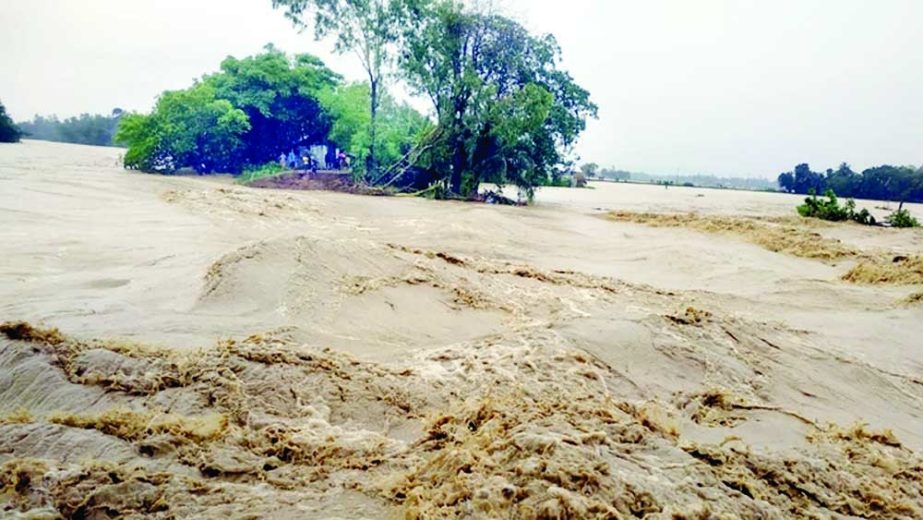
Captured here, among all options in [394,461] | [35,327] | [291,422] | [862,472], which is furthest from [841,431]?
[35,327]

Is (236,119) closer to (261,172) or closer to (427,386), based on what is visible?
(261,172)

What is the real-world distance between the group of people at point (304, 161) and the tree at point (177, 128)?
11.9ft

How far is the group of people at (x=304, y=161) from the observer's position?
2562 cm

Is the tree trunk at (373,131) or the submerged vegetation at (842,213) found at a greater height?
the tree trunk at (373,131)

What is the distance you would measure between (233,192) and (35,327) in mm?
11942

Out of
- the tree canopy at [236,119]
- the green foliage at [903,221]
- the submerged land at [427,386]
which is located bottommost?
the submerged land at [427,386]

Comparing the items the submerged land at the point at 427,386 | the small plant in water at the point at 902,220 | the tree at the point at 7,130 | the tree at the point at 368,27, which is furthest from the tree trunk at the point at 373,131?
the small plant in water at the point at 902,220

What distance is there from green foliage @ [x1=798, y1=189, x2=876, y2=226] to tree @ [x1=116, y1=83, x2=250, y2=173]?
1963 cm

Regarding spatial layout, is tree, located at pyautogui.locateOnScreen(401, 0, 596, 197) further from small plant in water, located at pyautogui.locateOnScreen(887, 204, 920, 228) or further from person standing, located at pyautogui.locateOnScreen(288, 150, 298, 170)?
small plant in water, located at pyautogui.locateOnScreen(887, 204, 920, 228)

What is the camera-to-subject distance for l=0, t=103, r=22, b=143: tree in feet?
81.0

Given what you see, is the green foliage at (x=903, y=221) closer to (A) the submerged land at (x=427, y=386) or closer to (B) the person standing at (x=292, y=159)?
(A) the submerged land at (x=427, y=386)

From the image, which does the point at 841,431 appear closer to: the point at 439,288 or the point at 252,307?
the point at 439,288

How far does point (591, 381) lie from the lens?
3480 millimetres

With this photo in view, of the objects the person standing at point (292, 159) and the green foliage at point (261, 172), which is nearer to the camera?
the green foliage at point (261, 172)
